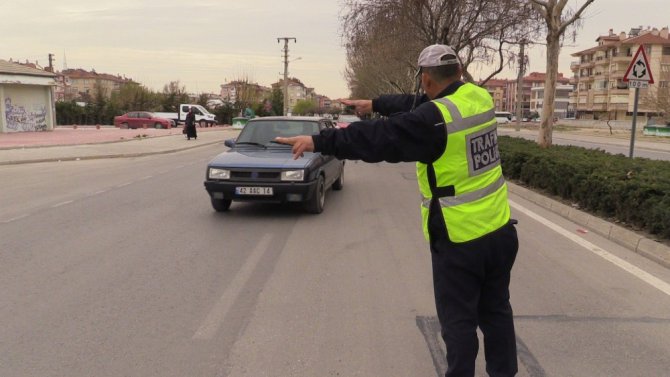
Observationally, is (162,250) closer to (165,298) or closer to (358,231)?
(165,298)

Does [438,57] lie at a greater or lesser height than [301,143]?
greater

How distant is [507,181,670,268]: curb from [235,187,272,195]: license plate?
4447 mm

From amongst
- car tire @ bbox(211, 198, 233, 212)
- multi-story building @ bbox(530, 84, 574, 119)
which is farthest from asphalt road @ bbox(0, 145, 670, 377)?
multi-story building @ bbox(530, 84, 574, 119)

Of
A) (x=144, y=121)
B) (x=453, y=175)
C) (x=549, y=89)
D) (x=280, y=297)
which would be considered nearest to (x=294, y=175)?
(x=280, y=297)

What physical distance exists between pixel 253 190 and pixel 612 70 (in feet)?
309

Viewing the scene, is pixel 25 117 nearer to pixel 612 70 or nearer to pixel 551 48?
pixel 551 48

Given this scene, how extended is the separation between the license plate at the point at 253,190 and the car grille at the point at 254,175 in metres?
0.13

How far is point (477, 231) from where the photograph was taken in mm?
2590

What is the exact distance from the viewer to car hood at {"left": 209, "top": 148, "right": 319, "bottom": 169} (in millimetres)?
7879

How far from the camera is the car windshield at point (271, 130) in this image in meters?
9.07

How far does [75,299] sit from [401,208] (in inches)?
226

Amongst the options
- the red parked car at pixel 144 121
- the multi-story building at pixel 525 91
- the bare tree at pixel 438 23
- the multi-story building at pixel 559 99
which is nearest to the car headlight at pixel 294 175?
the bare tree at pixel 438 23

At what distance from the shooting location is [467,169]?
2553 millimetres

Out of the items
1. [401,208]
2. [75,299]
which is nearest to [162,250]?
[75,299]
